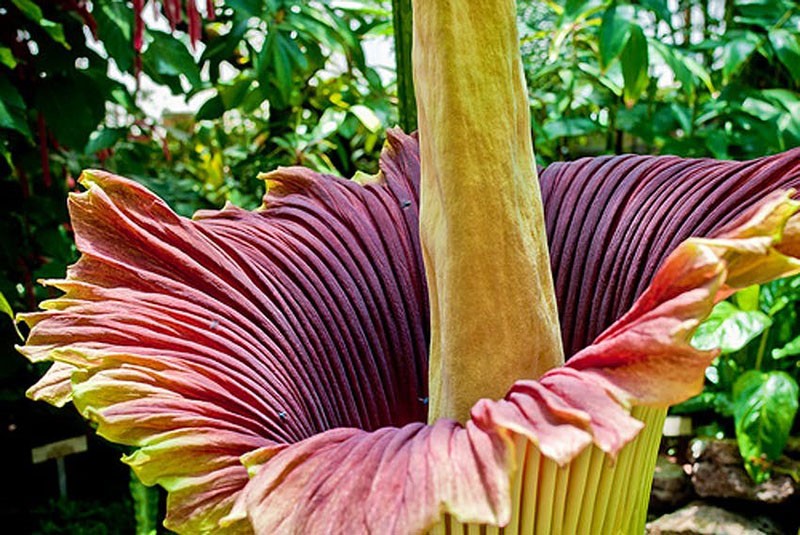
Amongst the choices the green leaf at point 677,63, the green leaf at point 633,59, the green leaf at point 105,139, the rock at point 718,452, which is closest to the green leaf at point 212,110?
the green leaf at point 105,139

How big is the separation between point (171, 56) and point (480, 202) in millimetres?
1298

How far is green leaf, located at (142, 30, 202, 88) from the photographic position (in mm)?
1759

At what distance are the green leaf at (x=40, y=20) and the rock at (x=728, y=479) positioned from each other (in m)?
1.95

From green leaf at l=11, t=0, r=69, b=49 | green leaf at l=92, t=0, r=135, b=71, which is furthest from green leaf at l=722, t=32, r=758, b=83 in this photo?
green leaf at l=11, t=0, r=69, b=49

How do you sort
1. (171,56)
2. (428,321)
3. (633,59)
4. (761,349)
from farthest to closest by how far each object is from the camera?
(761,349) → (633,59) → (171,56) → (428,321)

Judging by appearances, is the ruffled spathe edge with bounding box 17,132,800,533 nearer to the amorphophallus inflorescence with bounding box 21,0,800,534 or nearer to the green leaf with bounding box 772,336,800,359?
the amorphophallus inflorescence with bounding box 21,0,800,534

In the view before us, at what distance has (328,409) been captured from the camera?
2.69ft

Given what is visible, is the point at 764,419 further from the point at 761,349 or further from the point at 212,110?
the point at 212,110

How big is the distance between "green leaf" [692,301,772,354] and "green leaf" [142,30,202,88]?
4.72 feet

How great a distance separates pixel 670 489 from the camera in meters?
2.42

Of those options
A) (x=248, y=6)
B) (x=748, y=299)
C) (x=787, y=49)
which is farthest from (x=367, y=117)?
→ (x=748, y=299)

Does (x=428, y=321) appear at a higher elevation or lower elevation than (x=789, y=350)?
higher

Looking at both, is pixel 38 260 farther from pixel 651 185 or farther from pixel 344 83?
pixel 651 185

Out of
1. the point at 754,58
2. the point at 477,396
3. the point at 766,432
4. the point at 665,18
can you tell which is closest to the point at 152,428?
the point at 477,396
